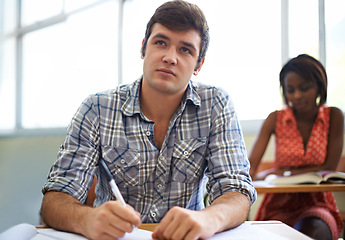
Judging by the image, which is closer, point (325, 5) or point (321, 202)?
point (321, 202)

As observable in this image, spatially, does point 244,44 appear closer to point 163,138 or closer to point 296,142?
point 296,142

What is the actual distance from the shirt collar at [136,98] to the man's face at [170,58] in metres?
0.05

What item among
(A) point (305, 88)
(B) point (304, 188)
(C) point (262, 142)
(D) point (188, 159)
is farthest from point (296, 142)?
(D) point (188, 159)

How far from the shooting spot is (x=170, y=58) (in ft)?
3.71

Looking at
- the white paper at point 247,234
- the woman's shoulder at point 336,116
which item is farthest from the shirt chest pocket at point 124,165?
the woman's shoulder at point 336,116

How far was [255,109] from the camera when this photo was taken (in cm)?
329

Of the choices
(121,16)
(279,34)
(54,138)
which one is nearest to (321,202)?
(54,138)

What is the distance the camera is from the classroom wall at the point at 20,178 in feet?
0.88

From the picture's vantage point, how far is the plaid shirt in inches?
43.0

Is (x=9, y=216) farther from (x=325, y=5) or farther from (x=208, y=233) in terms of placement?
(x=325, y=5)

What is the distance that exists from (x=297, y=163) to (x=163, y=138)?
112 cm

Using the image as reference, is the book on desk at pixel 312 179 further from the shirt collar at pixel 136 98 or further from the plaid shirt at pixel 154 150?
the shirt collar at pixel 136 98

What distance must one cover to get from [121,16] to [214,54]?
1059 mm

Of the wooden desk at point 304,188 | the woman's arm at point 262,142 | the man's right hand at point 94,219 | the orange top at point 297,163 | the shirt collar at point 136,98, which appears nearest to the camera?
the man's right hand at point 94,219
